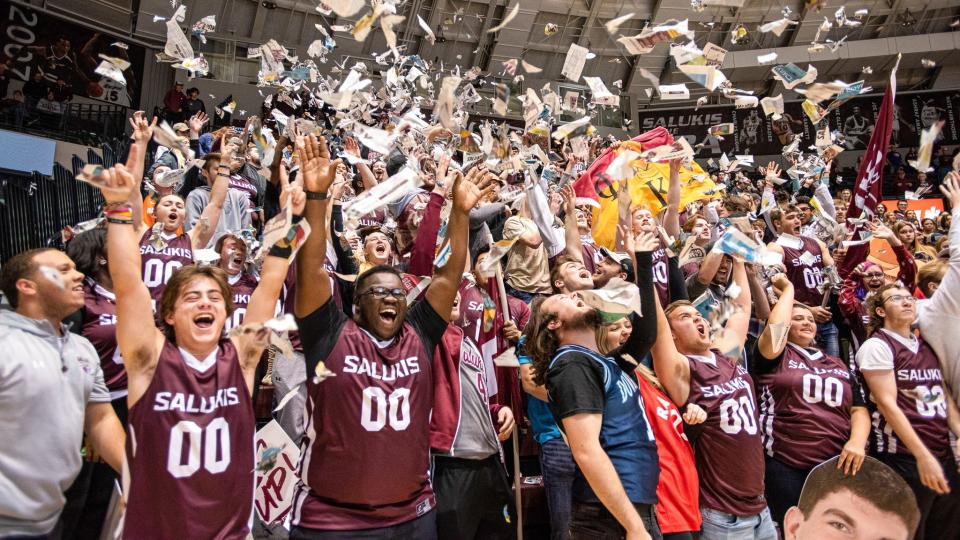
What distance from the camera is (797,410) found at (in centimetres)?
350

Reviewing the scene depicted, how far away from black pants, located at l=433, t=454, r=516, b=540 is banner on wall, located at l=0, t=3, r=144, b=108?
9790mm

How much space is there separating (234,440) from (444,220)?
1.50 m

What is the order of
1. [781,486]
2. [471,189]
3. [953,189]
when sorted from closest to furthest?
1. [471,189]
2. [781,486]
3. [953,189]

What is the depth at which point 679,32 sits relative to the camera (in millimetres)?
3861

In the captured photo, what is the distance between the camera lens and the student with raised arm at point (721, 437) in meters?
2.91

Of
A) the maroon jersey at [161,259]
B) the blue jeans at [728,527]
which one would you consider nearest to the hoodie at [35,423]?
the maroon jersey at [161,259]

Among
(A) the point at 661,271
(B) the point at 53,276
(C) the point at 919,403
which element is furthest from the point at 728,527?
(B) the point at 53,276

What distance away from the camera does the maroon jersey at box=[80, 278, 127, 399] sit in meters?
2.96

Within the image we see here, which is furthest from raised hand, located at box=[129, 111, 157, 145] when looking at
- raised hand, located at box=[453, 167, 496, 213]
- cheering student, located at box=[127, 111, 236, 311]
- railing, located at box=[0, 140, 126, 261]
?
railing, located at box=[0, 140, 126, 261]

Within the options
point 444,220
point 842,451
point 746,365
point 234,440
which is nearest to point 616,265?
point 746,365

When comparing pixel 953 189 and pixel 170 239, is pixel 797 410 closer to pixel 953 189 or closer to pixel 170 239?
pixel 953 189

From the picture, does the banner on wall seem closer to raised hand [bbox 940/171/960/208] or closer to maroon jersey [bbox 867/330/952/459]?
raised hand [bbox 940/171/960/208]

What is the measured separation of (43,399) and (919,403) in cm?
390

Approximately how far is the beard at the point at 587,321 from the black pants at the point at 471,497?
0.71m
